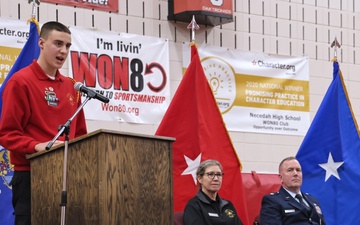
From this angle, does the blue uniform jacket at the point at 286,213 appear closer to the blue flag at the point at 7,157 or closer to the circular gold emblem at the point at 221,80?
the circular gold emblem at the point at 221,80

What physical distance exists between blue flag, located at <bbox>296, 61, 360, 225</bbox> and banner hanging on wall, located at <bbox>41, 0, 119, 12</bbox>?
2058 mm

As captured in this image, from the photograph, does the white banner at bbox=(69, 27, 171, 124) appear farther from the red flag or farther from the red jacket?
the red jacket

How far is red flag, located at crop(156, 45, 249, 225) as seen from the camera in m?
5.97

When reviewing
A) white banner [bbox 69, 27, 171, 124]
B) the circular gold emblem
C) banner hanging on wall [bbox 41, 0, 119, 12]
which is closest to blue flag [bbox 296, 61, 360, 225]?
the circular gold emblem

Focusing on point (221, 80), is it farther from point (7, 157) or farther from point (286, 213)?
point (7, 157)

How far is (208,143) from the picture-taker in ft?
19.9

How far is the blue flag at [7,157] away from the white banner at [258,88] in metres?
1.68

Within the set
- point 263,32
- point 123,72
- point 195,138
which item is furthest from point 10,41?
point 263,32

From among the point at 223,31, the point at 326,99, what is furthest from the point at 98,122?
the point at 326,99

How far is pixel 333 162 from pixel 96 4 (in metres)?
2.50

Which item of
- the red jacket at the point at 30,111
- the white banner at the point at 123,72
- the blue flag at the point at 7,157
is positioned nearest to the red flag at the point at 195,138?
the white banner at the point at 123,72

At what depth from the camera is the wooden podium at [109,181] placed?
3131 millimetres

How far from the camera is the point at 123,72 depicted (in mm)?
6363

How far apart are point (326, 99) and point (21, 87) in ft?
12.4
